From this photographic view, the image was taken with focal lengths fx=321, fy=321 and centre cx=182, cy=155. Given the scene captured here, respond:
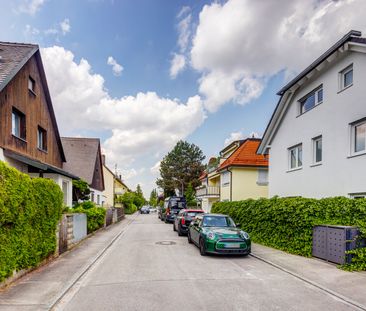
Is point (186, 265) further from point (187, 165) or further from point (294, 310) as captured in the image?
point (187, 165)

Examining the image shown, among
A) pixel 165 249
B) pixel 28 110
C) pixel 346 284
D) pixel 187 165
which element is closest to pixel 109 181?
pixel 187 165

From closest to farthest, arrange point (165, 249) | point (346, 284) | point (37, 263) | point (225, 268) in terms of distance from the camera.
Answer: point (346, 284) → point (37, 263) → point (225, 268) → point (165, 249)

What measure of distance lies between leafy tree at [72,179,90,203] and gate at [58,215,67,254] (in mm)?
11324

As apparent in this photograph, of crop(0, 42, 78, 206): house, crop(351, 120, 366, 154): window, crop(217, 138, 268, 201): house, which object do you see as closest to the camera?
crop(351, 120, 366, 154): window

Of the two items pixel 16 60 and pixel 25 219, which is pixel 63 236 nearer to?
pixel 25 219

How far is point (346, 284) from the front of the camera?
7312 mm

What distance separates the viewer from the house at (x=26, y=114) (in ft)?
43.1

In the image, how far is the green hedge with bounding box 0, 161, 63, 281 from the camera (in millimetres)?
6570

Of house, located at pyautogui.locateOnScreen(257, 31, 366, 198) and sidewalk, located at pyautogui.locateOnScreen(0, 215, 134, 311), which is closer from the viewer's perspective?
sidewalk, located at pyautogui.locateOnScreen(0, 215, 134, 311)

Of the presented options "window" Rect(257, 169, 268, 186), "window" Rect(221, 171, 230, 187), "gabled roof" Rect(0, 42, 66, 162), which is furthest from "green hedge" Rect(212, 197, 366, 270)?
"window" Rect(221, 171, 230, 187)

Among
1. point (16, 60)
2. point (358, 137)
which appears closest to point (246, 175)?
point (358, 137)

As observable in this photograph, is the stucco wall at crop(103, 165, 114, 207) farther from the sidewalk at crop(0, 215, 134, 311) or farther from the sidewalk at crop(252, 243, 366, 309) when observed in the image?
the sidewalk at crop(252, 243, 366, 309)

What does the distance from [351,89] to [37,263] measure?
12.3 metres

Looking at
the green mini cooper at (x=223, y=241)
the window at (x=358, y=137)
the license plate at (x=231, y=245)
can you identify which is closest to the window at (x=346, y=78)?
the window at (x=358, y=137)
